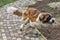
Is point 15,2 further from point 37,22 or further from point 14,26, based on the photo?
point 37,22

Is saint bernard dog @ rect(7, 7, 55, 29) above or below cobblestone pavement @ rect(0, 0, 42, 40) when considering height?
above

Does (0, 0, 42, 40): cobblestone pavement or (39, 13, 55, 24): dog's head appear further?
(0, 0, 42, 40): cobblestone pavement

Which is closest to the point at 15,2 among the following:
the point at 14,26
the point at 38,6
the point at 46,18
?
the point at 38,6

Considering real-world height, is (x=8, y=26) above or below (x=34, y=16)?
below

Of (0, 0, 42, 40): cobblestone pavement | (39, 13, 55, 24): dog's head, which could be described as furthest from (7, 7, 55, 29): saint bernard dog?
(0, 0, 42, 40): cobblestone pavement

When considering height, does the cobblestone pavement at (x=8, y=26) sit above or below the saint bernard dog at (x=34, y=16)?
below

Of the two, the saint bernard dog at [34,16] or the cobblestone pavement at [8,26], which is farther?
the cobblestone pavement at [8,26]

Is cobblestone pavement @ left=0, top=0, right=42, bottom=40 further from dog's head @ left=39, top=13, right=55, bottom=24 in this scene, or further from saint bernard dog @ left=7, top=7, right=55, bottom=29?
dog's head @ left=39, top=13, right=55, bottom=24

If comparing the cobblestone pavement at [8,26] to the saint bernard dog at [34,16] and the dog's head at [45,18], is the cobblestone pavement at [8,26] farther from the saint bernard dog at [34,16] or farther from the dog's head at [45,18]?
the dog's head at [45,18]

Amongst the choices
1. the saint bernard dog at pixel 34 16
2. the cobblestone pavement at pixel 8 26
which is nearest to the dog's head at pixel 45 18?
the saint bernard dog at pixel 34 16

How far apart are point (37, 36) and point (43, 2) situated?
18.5 feet

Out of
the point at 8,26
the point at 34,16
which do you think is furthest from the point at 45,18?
the point at 8,26

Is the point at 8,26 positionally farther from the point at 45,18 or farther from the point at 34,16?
the point at 45,18

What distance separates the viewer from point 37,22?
8.85m
